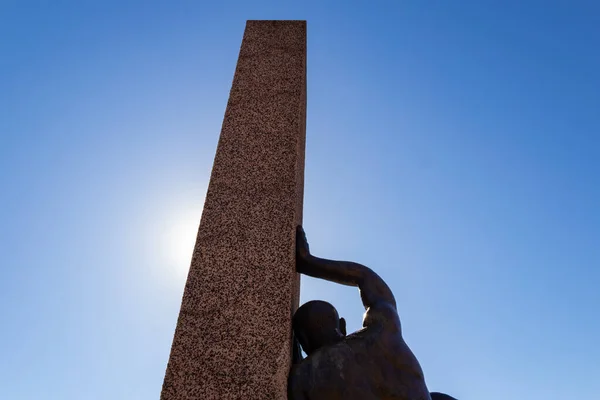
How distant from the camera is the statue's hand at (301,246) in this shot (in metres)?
2.97

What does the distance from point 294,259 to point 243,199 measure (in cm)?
49

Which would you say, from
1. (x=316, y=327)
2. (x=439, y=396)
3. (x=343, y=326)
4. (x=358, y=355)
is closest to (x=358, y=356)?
(x=358, y=355)

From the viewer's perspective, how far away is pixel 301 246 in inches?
118

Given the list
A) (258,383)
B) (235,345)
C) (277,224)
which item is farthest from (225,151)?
(258,383)

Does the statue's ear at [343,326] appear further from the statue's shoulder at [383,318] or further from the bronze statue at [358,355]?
the statue's shoulder at [383,318]

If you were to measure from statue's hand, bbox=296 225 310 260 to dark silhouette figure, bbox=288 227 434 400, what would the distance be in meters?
0.22

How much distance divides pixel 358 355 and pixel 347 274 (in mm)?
587

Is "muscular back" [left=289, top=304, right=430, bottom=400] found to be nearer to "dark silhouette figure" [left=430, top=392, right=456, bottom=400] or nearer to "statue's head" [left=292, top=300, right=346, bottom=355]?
"statue's head" [left=292, top=300, right=346, bottom=355]

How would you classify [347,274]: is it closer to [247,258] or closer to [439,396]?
[247,258]

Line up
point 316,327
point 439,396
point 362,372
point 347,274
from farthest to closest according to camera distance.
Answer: point 347,274
point 439,396
point 316,327
point 362,372

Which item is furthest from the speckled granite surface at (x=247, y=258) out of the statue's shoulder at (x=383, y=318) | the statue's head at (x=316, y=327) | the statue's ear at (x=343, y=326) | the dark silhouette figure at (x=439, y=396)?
the dark silhouette figure at (x=439, y=396)

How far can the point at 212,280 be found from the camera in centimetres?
257

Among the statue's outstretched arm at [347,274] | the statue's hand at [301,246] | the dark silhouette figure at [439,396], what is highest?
the statue's hand at [301,246]

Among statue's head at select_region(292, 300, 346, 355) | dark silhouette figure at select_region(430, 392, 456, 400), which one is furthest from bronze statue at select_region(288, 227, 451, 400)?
dark silhouette figure at select_region(430, 392, 456, 400)
